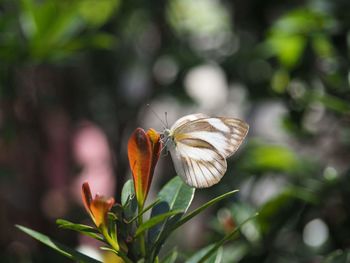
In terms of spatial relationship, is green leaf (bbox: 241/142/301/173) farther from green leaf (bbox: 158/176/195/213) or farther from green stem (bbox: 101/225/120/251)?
green stem (bbox: 101/225/120/251)

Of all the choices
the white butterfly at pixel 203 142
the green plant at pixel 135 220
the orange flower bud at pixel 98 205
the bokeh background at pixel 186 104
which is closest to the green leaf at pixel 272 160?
the bokeh background at pixel 186 104

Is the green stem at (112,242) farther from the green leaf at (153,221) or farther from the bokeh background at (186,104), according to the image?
the bokeh background at (186,104)

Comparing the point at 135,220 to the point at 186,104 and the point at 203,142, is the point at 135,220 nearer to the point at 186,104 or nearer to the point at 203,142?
the point at 203,142

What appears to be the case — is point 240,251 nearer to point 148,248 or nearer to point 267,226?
point 267,226

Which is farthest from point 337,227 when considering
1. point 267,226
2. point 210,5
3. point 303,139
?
point 210,5

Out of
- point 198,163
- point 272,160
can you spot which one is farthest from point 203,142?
point 272,160

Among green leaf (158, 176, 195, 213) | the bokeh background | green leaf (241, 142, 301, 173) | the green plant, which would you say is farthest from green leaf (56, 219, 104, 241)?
green leaf (241, 142, 301, 173)
